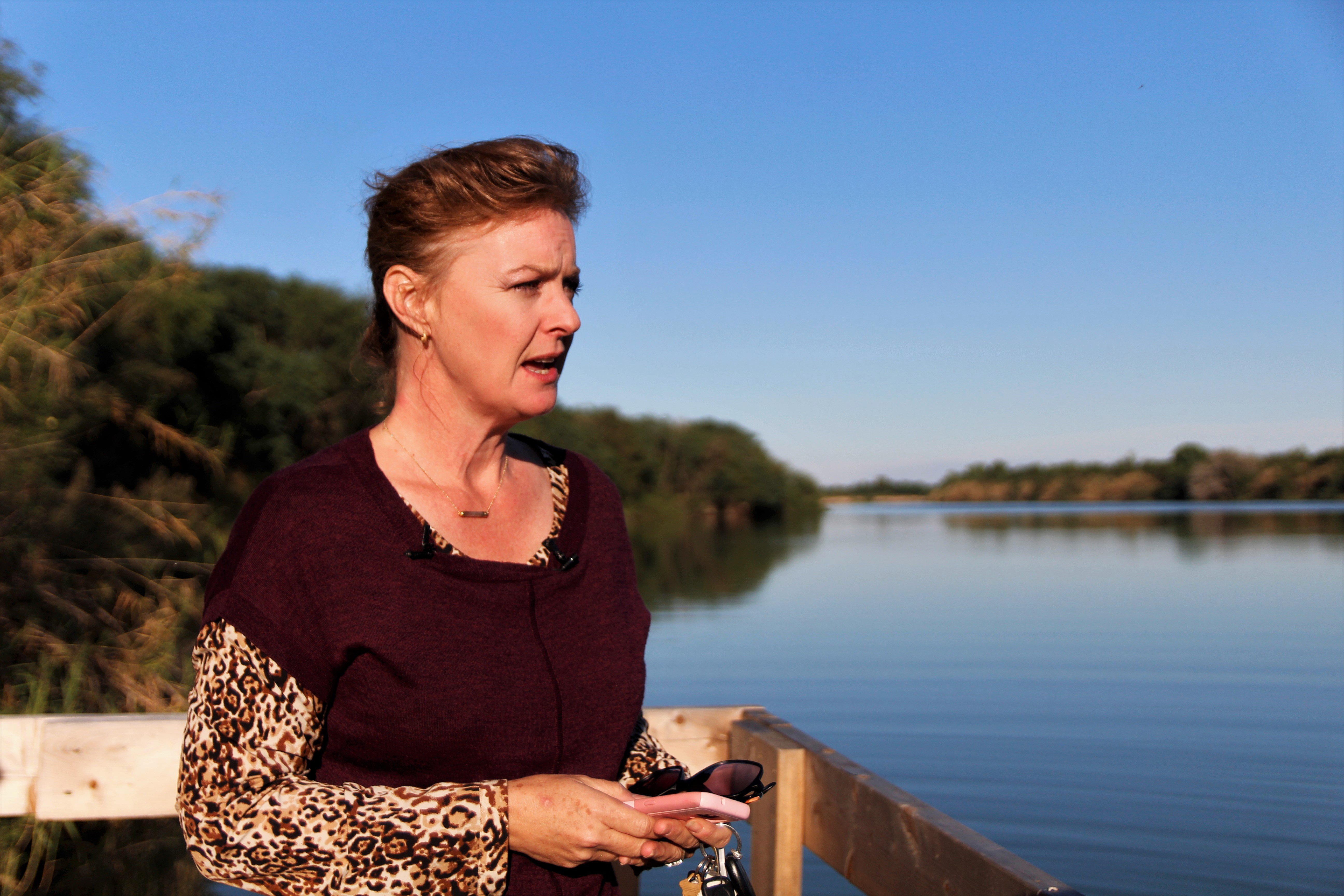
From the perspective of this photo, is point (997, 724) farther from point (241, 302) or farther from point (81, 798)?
point (241, 302)

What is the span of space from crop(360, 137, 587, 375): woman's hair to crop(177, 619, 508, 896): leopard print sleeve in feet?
1.99

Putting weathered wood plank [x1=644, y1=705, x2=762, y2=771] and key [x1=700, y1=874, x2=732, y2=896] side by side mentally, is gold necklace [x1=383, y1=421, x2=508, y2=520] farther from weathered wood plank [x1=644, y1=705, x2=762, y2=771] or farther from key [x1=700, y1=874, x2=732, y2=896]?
weathered wood plank [x1=644, y1=705, x2=762, y2=771]

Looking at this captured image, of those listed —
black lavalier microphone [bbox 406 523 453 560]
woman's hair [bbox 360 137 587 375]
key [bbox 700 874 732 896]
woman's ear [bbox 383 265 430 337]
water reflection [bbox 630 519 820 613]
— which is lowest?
water reflection [bbox 630 519 820 613]

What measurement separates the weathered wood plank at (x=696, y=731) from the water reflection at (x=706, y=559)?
1092cm

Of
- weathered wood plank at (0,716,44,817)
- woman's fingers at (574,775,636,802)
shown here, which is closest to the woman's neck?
woman's fingers at (574,775,636,802)

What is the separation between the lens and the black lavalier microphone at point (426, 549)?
57.9 inches

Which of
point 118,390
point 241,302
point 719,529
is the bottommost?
point 719,529

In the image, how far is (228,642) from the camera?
1.33 m

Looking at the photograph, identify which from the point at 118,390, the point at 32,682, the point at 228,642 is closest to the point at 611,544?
the point at 228,642

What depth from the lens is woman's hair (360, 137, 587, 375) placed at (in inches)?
59.6

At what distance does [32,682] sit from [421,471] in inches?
202

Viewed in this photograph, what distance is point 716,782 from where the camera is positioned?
1.51m

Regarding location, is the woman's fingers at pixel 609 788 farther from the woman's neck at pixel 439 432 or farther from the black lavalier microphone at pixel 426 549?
the woman's neck at pixel 439 432

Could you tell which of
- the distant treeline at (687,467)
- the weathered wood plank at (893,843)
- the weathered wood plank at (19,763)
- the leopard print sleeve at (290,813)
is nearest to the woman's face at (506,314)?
the leopard print sleeve at (290,813)
